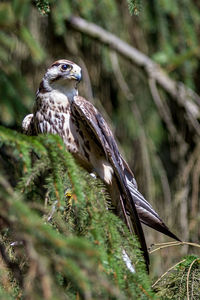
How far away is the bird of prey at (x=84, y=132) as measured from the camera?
280 centimetres

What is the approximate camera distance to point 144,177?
4.23 meters

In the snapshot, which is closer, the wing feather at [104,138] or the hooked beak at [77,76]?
the wing feather at [104,138]

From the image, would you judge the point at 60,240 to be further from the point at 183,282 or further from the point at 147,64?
the point at 147,64

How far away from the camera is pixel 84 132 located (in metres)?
2.97

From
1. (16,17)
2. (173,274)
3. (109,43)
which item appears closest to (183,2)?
(109,43)

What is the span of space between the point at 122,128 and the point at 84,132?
1617 millimetres

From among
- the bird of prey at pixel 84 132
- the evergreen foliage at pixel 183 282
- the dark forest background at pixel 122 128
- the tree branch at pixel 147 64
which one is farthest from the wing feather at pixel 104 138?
the tree branch at pixel 147 64

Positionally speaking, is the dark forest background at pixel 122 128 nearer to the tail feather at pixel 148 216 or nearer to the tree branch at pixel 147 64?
the tree branch at pixel 147 64

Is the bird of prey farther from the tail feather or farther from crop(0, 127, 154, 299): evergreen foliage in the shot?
crop(0, 127, 154, 299): evergreen foliage

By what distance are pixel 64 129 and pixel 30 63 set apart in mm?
1547

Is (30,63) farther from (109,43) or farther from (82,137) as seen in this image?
(82,137)

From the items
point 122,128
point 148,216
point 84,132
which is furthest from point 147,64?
point 148,216

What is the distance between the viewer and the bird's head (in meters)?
3.17

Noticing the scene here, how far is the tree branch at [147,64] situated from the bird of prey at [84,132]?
119 cm
